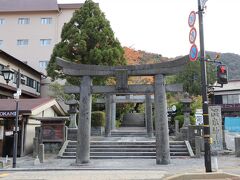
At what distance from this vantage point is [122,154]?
60.8 feet

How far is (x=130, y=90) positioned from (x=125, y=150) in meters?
5.06

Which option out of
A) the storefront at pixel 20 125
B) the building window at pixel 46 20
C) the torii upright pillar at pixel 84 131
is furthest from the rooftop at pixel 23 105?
the building window at pixel 46 20

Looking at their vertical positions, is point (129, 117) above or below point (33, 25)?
below

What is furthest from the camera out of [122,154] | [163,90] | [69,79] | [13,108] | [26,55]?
[26,55]

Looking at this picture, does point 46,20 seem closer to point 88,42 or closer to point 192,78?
point 88,42

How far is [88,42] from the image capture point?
30.8 metres

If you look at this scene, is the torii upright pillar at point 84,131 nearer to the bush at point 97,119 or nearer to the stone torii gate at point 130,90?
the stone torii gate at point 130,90

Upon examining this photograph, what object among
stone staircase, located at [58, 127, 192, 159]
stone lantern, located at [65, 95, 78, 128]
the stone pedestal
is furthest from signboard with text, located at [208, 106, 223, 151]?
stone lantern, located at [65, 95, 78, 128]

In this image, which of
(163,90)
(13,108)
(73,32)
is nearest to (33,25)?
(73,32)

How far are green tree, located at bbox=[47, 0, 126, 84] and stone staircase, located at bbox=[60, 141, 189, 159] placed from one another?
1165 centimetres

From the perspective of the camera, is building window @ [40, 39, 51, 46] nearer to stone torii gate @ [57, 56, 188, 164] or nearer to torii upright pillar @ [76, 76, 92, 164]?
stone torii gate @ [57, 56, 188, 164]

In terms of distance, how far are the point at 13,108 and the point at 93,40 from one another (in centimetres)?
1331

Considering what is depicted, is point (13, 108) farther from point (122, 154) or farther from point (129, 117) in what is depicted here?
point (129, 117)

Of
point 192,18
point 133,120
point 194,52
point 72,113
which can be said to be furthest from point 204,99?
point 133,120
